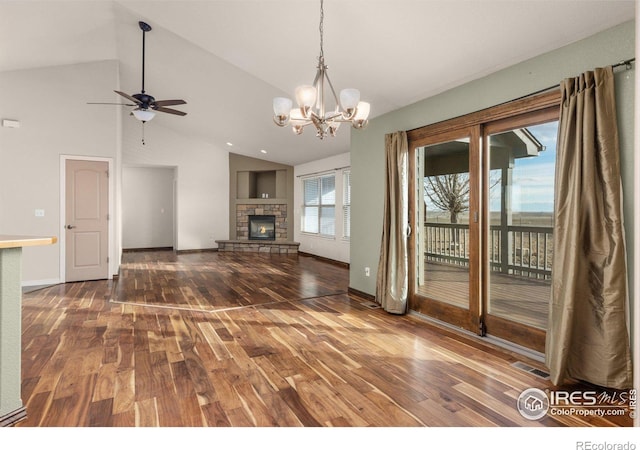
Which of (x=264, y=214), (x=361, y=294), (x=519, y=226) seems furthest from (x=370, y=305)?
(x=264, y=214)

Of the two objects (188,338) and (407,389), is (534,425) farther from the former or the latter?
(188,338)

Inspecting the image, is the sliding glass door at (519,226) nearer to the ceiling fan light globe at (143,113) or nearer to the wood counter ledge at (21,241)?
the wood counter ledge at (21,241)

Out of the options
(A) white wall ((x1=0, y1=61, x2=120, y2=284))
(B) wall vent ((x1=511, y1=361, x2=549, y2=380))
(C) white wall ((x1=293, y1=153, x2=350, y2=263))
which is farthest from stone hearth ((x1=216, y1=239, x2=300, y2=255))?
(B) wall vent ((x1=511, y1=361, x2=549, y2=380))

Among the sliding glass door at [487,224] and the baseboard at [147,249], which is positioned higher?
the sliding glass door at [487,224]

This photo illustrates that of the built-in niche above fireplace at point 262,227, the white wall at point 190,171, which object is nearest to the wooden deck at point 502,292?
the built-in niche above fireplace at point 262,227

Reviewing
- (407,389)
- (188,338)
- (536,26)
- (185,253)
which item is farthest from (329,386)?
(185,253)

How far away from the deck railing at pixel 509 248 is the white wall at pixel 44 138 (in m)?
5.69

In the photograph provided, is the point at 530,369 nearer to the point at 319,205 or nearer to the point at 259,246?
Answer: the point at 319,205

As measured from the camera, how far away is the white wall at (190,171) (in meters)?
9.20

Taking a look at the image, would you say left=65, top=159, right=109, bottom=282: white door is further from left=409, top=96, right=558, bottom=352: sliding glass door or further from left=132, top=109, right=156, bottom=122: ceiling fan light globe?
left=409, top=96, right=558, bottom=352: sliding glass door

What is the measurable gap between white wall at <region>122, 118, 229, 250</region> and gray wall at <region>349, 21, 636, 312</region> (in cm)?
615

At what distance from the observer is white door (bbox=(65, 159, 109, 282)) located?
18.9ft

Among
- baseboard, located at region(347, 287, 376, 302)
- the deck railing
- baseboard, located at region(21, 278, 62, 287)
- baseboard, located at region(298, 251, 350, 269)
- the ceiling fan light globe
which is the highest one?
the ceiling fan light globe

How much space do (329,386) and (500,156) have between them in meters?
2.41
